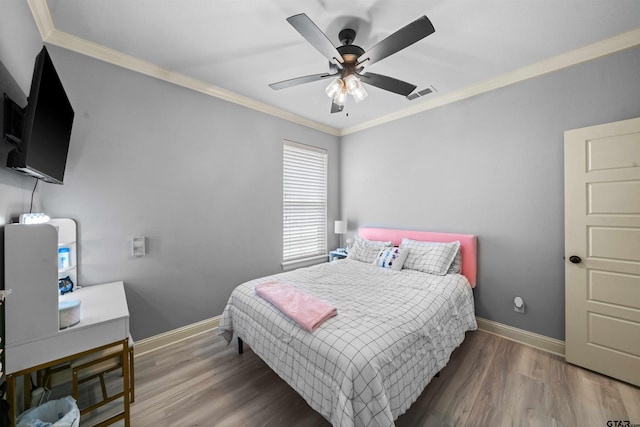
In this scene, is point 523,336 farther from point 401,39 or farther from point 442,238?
point 401,39

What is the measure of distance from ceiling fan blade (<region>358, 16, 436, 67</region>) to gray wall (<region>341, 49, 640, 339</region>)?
70.8 inches

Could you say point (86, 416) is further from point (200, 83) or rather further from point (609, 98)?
point (609, 98)

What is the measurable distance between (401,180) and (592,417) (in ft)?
8.90

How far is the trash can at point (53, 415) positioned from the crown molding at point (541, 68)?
4.09 m

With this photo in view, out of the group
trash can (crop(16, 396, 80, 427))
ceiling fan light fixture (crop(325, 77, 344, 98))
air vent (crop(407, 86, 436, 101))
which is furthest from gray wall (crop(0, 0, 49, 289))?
air vent (crop(407, 86, 436, 101))

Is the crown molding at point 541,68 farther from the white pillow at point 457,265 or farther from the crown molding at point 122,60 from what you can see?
the crown molding at point 122,60

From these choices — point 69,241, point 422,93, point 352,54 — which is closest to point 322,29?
point 352,54

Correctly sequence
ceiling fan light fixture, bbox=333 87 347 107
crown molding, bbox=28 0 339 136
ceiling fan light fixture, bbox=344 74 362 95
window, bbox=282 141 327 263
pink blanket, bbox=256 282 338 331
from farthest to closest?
window, bbox=282 141 327 263 → ceiling fan light fixture, bbox=333 87 347 107 → ceiling fan light fixture, bbox=344 74 362 95 → crown molding, bbox=28 0 339 136 → pink blanket, bbox=256 282 338 331

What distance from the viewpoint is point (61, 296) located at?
5.95 ft

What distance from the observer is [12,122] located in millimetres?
1263

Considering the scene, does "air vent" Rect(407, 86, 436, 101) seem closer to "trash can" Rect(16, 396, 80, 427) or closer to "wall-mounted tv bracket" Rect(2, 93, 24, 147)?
"wall-mounted tv bracket" Rect(2, 93, 24, 147)

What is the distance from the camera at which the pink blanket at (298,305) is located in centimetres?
156

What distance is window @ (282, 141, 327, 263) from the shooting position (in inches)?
142

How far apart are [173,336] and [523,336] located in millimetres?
3617
